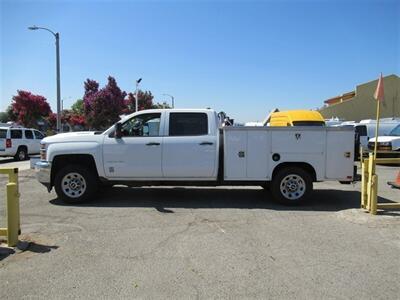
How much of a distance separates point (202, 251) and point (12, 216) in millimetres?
2731

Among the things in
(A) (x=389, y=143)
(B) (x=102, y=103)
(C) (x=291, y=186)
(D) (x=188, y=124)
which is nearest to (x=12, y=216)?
(D) (x=188, y=124)

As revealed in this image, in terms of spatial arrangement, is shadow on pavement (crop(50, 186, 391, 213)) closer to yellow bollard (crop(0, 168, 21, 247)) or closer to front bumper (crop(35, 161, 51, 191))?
front bumper (crop(35, 161, 51, 191))

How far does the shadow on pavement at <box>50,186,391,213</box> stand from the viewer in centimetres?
903

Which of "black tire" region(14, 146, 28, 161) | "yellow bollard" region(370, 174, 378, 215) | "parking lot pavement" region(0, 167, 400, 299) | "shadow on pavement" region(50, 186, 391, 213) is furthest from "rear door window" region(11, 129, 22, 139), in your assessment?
"yellow bollard" region(370, 174, 378, 215)

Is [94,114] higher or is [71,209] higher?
[94,114]

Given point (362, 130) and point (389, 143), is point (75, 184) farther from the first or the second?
point (362, 130)

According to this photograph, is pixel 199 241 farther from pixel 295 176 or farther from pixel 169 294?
pixel 295 176

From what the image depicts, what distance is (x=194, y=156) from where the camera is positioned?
9.05 metres

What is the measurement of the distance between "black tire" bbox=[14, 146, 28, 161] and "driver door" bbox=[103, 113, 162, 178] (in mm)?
16734

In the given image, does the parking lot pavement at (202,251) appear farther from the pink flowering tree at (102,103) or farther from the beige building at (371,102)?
the pink flowering tree at (102,103)

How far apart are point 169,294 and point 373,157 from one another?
522cm

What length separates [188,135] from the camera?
30.0ft

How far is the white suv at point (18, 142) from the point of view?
23.0 meters

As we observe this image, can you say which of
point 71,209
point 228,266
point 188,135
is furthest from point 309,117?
point 228,266
